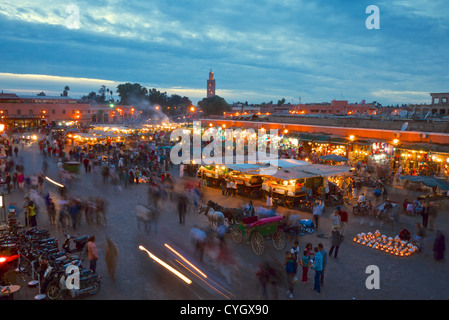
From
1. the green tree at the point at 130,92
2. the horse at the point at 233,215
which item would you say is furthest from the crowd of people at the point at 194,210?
the green tree at the point at 130,92

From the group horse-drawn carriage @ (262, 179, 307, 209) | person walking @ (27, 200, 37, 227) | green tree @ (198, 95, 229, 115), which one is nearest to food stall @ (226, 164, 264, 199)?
horse-drawn carriage @ (262, 179, 307, 209)

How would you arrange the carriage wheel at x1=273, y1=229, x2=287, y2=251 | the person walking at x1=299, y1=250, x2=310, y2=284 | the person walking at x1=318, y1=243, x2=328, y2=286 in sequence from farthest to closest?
the carriage wheel at x1=273, y1=229, x2=287, y2=251 < the person walking at x1=299, y1=250, x2=310, y2=284 < the person walking at x1=318, y1=243, x2=328, y2=286

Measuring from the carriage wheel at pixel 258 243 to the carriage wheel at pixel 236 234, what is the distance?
2.21 ft

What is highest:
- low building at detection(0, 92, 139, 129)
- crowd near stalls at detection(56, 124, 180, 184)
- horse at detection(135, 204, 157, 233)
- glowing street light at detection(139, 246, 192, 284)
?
low building at detection(0, 92, 139, 129)

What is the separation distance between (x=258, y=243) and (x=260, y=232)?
0.32 metres

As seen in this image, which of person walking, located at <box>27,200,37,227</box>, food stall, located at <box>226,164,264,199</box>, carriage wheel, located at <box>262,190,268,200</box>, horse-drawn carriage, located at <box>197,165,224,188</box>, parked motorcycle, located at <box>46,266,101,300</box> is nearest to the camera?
parked motorcycle, located at <box>46,266,101,300</box>

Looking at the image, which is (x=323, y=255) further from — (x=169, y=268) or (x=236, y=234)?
(x=169, y=268)

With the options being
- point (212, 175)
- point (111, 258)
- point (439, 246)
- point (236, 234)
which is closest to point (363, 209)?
Result: point (439, 246)

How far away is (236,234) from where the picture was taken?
10422 millimetres

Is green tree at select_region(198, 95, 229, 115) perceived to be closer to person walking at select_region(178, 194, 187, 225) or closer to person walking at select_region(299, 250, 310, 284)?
person walking at select_region(178, 194, 187, 225)

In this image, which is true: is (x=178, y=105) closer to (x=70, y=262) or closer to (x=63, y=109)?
(x=63, y=109)

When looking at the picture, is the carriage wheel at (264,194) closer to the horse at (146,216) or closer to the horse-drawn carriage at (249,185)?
the horse-drawn carriage at (249,185)

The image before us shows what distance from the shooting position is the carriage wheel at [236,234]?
10344 millimetres

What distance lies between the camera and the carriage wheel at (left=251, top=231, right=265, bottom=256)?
9461mm
